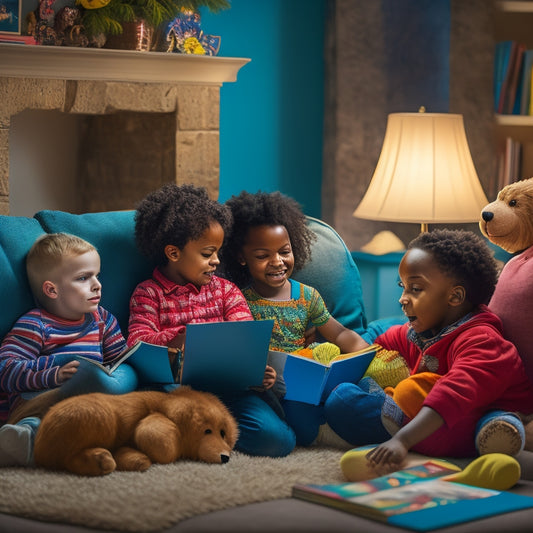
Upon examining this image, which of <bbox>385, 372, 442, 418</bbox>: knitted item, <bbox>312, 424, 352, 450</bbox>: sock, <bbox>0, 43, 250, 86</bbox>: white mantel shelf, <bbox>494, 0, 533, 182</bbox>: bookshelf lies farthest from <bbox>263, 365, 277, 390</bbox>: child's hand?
<bbox>494, 0, 533, 182</bbox>: bookshelf

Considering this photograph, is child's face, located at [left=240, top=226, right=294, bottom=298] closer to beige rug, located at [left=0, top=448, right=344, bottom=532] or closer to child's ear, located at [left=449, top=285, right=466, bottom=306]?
child's ear, located at [left=449, top=285, right=466, bottom=306]

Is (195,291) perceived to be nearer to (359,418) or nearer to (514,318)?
(359,418)

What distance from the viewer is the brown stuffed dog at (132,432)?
1.70m

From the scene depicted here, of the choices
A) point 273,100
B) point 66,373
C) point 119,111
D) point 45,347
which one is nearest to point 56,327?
point 45,347

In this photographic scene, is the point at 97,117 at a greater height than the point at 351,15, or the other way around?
the point at 351,15

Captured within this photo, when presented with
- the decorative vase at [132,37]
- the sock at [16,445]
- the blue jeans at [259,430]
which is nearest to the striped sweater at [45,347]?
the sock at [16,445]

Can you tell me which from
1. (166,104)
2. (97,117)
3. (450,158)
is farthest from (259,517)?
(97,117)

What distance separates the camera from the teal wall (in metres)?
3.63

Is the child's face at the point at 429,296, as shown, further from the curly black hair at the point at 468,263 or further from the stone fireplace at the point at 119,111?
the stone fireplace at the point at 119,111

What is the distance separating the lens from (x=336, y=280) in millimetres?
2379

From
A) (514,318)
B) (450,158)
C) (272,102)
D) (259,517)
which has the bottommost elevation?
(259,517)

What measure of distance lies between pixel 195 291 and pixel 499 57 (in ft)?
6.29

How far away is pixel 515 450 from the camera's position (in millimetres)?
1754

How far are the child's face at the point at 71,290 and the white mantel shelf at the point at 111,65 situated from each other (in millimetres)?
1136
